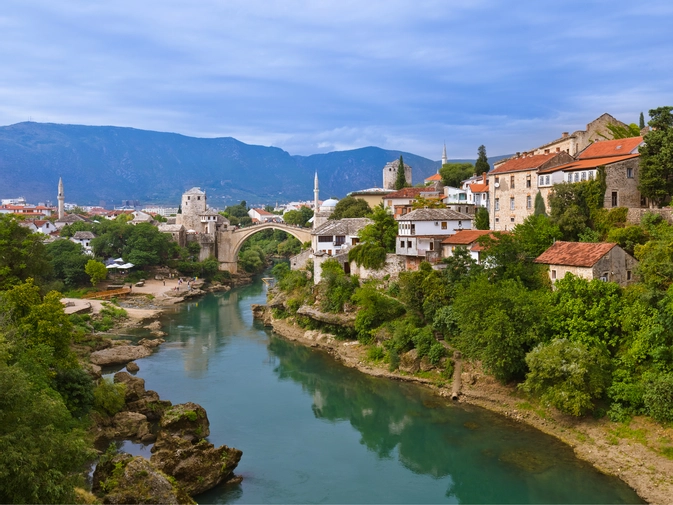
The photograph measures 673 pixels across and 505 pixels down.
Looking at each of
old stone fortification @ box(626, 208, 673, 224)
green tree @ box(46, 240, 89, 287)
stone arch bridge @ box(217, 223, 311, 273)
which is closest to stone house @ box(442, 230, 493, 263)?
old stone fortification @ box(626, 208, 673, 224)

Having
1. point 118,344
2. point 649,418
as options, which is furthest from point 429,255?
point 118,344

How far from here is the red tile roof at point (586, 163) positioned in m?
27.6

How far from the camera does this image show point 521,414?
2080 centimetres

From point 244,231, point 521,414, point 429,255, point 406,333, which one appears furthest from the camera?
point 244,231

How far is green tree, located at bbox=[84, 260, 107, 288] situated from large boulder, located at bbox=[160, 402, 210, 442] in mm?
31430

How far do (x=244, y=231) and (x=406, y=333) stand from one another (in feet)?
129

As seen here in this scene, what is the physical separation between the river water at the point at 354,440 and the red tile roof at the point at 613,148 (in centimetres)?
1454

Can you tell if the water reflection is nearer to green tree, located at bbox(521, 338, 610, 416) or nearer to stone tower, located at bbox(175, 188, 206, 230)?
green tree, located at bbox(521, 338, 610, 416)

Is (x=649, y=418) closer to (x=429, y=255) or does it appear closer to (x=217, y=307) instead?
(x=429, y=255)

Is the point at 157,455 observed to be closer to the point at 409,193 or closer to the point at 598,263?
the point at 598,263

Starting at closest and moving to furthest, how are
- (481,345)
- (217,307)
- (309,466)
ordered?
(309,466), (481,345), (217,307)

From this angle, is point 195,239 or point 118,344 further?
point 195,239

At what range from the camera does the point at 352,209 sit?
46562mm

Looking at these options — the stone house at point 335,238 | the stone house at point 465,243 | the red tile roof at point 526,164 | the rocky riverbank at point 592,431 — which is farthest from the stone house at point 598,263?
the stone house at point 335,238
